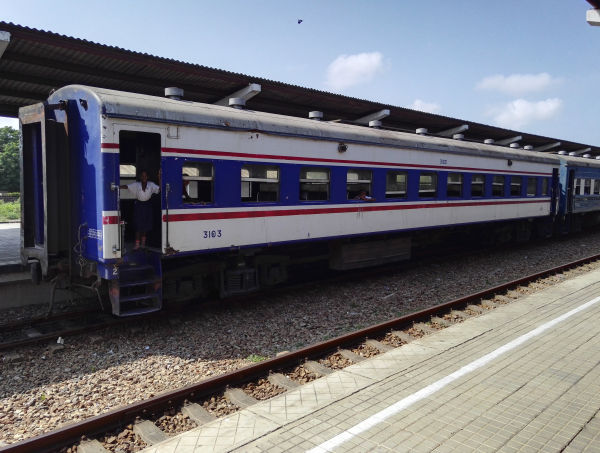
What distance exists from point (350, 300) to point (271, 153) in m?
3.51

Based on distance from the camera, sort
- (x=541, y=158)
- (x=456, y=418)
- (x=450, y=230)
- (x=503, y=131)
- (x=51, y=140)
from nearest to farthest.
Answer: (x=456, y=418) → (x=51, y=140) → (x=450, y=230) → (x=541, y=158) → (x=503, y=131)

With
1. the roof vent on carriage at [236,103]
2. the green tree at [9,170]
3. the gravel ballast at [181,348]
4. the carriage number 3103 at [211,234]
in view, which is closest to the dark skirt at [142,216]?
the carriage number 3103 at [211,234]

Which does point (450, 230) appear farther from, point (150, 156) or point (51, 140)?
point (51, 140)

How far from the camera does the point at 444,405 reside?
200 inches

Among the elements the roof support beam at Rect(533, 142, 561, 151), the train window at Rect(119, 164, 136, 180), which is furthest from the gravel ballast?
the roof support beam at Rect(533, 142, 561, 151)

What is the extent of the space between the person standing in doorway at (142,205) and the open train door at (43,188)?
1.10 meters

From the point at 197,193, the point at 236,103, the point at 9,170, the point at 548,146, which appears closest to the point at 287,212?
the point at 197,193

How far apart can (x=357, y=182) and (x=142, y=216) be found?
5.07 m

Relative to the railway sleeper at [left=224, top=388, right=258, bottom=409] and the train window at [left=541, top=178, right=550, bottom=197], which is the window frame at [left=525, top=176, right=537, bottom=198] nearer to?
the train window at [left=541, top=178, right=550, bottom=197]

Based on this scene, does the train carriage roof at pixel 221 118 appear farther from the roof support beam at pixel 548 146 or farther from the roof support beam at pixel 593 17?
the roof support beam at pixel 548 146

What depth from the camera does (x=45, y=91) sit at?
11.9 m

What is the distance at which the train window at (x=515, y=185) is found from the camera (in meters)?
16.7

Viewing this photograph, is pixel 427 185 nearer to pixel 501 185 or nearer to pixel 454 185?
pixel 454 185

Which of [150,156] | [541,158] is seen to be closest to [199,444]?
[150,156]
